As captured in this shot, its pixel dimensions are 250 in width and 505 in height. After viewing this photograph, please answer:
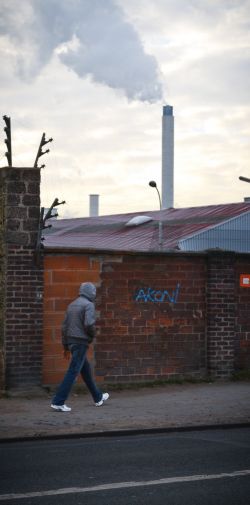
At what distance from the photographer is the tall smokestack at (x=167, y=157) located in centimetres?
6988

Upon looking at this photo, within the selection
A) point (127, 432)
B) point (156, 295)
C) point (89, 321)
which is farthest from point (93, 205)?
point (127, 432)

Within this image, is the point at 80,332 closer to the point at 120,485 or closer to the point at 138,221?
the point at 120,485

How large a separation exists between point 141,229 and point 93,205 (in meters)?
46.7

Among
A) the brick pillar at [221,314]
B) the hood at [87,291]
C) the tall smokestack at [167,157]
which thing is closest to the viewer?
the hood at [87,291]

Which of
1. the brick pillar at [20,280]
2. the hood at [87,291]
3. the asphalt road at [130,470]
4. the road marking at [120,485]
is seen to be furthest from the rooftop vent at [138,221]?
the road marking at [120,485]

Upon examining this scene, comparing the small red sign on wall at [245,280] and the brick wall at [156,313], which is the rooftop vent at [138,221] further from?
the brick wall at [156,313]

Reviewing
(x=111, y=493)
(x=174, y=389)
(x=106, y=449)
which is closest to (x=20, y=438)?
(x=106, y=449)

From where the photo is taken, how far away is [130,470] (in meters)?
7.74

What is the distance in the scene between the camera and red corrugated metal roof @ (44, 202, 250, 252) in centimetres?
3788

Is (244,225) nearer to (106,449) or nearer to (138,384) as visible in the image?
(138,384)

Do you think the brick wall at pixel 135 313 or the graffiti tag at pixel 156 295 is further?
the graffiti tag at pixel 156 295

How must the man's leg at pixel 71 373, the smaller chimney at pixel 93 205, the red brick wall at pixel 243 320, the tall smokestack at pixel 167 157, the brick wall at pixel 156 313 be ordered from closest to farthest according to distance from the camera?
the man's leg at pixel 71 373 → the brick wall at pixel 156 313 → the red brick wall at pixel 243 320 → the tall smokestack at pixel 167 157 → the smaller chimney at pixel 93 205

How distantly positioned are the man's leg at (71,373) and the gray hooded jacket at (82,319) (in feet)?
0.36

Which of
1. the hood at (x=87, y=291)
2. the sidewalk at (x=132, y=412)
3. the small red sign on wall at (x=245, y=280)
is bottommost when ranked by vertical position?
the sidewalk at (x=132, y=412)
